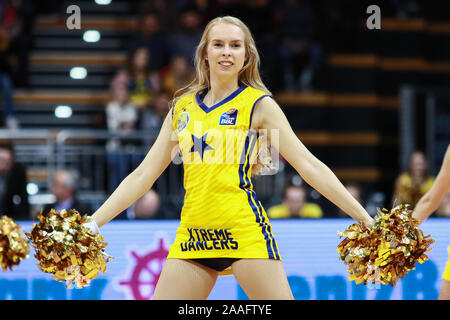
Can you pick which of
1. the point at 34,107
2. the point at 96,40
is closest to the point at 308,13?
the point at 96,40

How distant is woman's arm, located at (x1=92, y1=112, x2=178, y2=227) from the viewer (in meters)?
3.77

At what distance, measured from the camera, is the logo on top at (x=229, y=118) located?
3.65 meters

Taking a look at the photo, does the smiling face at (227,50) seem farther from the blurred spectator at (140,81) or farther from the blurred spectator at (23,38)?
the blurred spectator at (23,38)

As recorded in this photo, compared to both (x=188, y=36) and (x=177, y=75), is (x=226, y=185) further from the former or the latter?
(x=188, y=36)

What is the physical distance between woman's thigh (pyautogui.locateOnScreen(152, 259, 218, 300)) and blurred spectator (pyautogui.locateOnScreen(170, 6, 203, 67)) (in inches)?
259

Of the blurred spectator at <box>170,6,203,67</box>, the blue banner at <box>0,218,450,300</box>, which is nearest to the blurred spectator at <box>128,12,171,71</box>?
the blurred spectator at <box>170,6,203,67</box>

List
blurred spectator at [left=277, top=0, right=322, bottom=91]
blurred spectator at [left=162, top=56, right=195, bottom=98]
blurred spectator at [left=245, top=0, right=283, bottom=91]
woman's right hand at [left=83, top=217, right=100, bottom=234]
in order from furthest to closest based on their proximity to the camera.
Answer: blurred spectator at [left=277, top=0, right=322, bottom=91] → blurred spectator at [left=245, top=0, right=283, bottom=91] → blurred spectator at [left=162, top=56, right=195, bottom=98] → woman's right hand at [left=83, top=217, right=100, bottom=234]

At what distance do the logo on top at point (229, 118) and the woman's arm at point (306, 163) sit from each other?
0.09m

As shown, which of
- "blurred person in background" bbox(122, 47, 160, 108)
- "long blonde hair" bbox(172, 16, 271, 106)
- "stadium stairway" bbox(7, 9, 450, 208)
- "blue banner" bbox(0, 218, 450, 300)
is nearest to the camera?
"long blonde hair" bbox(172, 16, 271, 106)

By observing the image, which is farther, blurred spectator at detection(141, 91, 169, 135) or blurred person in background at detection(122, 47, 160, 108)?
blurred person in background at detection(122, 47, 160, 108)

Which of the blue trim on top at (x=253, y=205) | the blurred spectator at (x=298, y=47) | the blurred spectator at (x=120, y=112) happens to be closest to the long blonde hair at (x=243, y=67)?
the blue trim on top at (x=253, y=205)

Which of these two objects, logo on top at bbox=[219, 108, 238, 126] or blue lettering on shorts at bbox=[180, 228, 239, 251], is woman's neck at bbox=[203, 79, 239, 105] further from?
blue lettering on shorts at bbox=[180, 228, 239, 251]

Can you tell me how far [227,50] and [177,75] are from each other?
5721 millimetres

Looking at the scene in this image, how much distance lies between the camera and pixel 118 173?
8789 millimetres
